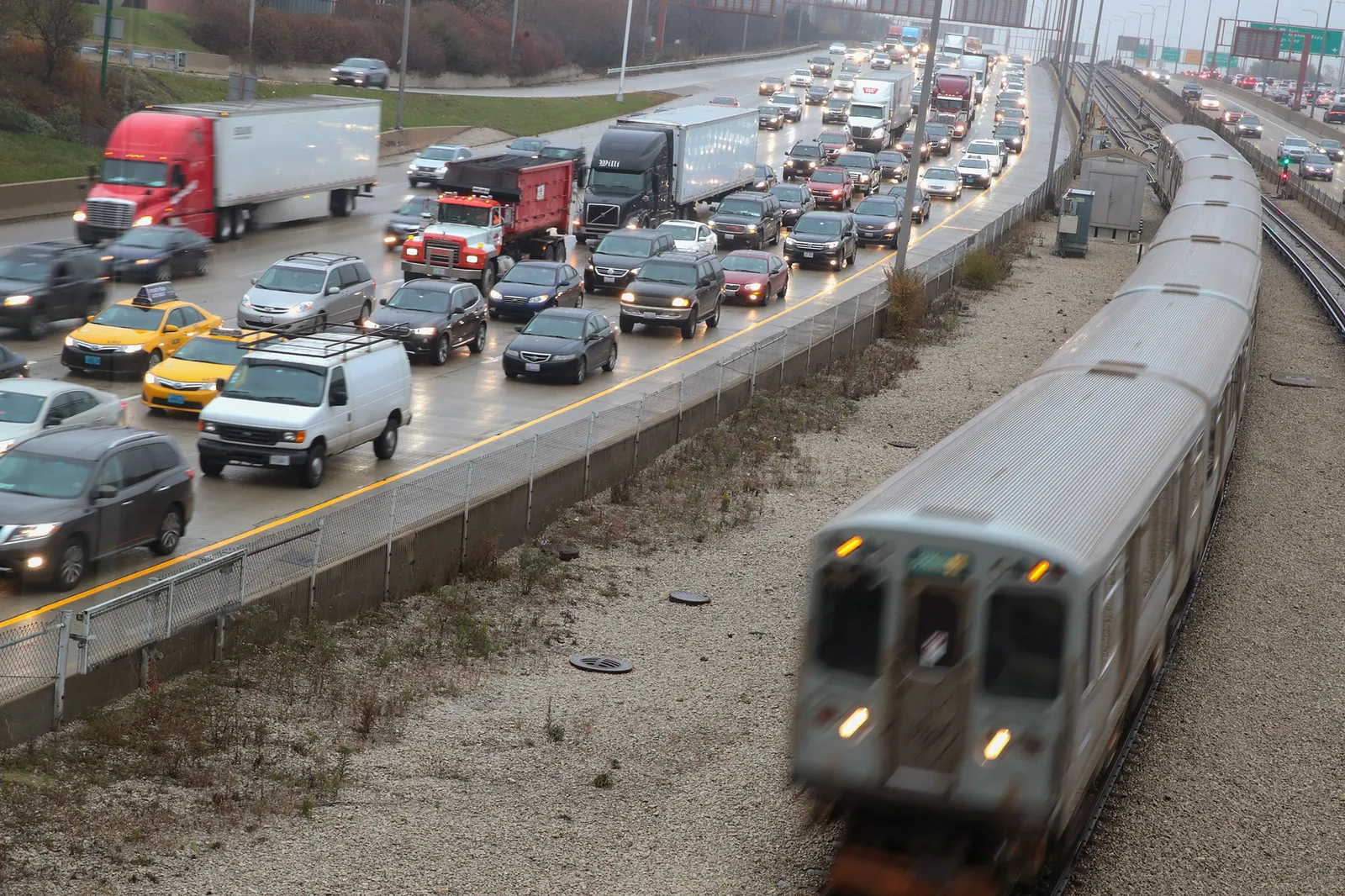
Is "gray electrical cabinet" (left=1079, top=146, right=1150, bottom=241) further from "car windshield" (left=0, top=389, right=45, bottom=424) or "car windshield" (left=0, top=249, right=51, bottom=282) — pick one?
"car windshield" (left=0, top=389, right=45, bottom=424)

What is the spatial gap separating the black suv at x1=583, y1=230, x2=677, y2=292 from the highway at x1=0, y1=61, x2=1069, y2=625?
0.62 metres

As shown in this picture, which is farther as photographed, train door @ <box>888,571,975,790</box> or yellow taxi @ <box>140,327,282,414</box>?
yellow taxi @ <box>140,327,282,414</box>

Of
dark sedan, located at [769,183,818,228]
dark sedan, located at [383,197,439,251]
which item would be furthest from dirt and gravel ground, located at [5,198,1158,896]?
dark sedan, located at [769,183,818,228]

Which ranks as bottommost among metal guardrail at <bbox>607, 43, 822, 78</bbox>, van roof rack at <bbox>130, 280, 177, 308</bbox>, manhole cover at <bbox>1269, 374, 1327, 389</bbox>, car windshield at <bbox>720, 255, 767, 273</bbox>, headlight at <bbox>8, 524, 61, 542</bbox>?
headlight at <bbox>8, 524, 61, 542</bbox>

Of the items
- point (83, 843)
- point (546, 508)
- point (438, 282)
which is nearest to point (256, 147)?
point (438, 282)

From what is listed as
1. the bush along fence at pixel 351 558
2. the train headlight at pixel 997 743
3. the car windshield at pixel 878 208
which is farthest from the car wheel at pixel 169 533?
the car windshield at pixel 878 208

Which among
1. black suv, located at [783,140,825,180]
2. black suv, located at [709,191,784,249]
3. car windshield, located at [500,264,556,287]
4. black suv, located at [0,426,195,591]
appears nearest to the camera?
black suv, located at [0,426,195,591]

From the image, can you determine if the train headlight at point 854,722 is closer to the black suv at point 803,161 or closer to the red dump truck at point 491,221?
the red dump truck at point 491,221

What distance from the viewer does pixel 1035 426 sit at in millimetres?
12461

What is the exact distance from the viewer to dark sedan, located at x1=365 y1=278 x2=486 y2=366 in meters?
29.7

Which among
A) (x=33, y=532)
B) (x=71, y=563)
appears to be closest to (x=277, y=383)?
(x=71, y=563)

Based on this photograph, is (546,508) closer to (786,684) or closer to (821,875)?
(786,684)

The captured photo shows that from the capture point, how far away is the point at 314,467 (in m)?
21.0

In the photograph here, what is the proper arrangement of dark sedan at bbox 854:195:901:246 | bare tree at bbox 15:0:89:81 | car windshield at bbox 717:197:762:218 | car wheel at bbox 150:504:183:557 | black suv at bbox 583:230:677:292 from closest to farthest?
car wheel at bbox 150:504:183:557, black suv at bbox 583:230:677:292, car windshield at bbox 717:197:762:218, dark sedan at bbox 854:195:901:246, bare tree at bbox 15:0:89:81
